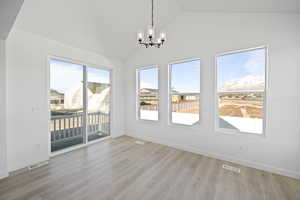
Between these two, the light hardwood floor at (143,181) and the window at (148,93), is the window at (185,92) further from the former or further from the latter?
the light hardwood floor at (143,181)

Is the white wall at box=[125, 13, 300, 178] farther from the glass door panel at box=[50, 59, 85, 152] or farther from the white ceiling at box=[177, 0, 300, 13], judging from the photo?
the glass door panel at box=[50, 59, 85, 152]

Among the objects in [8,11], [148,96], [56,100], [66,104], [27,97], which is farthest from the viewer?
[148,96]

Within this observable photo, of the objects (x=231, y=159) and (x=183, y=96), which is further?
(x=183, y=96)

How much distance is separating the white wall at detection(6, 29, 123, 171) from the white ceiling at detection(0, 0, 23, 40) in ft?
2.04

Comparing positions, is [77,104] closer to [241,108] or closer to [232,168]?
[232,168]

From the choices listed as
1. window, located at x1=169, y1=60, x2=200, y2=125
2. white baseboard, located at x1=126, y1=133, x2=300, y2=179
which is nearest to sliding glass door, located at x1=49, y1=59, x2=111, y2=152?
white baseboard, located at x1=126, y1=133, x2=300, y2=179

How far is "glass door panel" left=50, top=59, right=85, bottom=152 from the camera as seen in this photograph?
3.08 m

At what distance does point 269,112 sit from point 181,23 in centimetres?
290

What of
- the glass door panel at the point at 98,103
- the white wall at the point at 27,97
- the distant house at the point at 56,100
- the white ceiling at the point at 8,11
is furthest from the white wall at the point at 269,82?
the white ceiling at the point at 8,11

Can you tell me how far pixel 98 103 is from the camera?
4.11 metres

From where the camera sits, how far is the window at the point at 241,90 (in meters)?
2.63

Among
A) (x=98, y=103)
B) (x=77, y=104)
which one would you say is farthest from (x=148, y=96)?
(x=77, y=104)

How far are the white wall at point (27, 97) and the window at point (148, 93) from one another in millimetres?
2309

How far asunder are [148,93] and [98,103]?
5.41 ft
